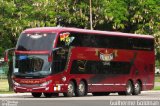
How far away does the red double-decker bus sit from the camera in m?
34.9

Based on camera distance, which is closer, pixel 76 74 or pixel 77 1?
pixel 76 74

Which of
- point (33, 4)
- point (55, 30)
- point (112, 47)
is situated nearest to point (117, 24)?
point (33, 4)

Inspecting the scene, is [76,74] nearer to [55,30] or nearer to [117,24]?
[55,30]

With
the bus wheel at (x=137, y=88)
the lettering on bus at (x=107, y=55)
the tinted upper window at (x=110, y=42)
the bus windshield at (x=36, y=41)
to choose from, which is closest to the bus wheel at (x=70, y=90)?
the tinted upper window at (x=110, y=42)

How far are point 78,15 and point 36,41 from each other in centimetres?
2956

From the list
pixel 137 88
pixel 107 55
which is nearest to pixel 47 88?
pixel 107 55

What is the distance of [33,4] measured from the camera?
65500 mm

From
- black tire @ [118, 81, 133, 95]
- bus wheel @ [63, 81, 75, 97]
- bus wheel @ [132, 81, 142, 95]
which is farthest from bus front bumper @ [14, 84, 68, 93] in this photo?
bus wheel @ [132, 81, 142, 95]

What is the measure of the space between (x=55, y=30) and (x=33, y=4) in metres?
30.5

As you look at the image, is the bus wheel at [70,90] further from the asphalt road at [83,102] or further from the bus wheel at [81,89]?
the asphalt road at [83,102]

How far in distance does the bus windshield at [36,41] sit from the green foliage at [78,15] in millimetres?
27399

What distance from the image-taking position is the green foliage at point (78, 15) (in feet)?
210

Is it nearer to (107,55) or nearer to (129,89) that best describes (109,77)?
(107,55)

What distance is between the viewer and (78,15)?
212 feet
